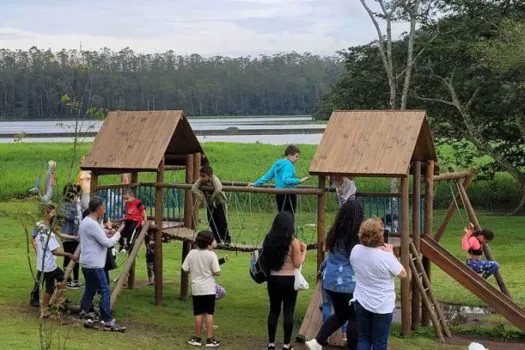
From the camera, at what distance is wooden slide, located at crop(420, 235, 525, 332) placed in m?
12.2

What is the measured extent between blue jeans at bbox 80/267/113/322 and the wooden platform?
8.03 ft

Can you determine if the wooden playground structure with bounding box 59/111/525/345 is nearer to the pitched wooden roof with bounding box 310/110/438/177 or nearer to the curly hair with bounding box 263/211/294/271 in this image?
the pitched wooden roof with bounding box 310/110/438/177

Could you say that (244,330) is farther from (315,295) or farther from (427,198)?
(427,198)

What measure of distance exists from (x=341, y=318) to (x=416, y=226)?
3162 millimetres

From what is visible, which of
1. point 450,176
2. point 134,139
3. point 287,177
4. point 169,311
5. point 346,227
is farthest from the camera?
point 134,139

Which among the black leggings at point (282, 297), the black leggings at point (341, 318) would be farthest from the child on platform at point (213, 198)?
the black leggings at point (341, 318)

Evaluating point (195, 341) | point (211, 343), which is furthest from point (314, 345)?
point (195, 341)

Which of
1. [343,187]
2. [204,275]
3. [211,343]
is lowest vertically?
[211,343]

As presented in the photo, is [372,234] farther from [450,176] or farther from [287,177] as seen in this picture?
[450,176]

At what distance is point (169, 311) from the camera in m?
12.9

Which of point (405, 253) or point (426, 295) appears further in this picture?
point (426, 295)

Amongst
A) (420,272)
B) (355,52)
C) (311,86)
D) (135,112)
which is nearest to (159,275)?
(135,112)

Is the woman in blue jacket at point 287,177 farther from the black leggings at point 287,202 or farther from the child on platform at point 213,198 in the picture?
the child on platform at point 213,198

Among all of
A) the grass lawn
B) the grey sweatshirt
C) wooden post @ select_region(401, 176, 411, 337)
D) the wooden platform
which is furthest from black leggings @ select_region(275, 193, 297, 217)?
the grey sweatshirt
